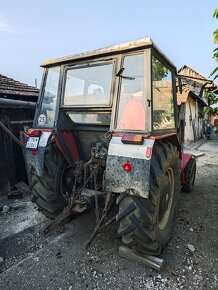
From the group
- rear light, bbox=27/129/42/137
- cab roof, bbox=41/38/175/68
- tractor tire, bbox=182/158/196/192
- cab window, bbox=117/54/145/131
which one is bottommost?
tractor tire, bbox=182/158/196/192

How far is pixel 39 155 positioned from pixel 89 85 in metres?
1.10

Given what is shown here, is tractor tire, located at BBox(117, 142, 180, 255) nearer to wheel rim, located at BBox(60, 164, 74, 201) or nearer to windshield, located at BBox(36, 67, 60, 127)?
wheel rim, located at BBox(60, 164, 74, 201)

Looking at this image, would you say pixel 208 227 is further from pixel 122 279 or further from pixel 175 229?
pixel 122 279

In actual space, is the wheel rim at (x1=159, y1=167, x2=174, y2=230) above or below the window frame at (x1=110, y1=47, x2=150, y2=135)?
below

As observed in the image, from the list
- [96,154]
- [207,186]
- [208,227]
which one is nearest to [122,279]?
[96,154]

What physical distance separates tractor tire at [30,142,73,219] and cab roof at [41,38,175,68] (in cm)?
109

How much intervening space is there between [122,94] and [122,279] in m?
1.89

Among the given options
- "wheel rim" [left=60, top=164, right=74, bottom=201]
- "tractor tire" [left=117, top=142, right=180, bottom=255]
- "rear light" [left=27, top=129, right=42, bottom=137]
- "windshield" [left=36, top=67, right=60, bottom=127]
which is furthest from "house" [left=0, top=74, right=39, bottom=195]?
"tractor tire" [left=117, top=142, right=180, bottom=255]

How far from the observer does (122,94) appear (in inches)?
91.0

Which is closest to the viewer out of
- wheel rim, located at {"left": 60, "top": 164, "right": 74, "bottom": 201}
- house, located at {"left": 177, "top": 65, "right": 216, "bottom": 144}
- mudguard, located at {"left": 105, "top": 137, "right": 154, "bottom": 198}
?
mudguard, located at {"left": 105, "top": 137, "right": 154, "bottom": 198}

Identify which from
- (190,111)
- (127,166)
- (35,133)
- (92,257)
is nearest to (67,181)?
(35,133)

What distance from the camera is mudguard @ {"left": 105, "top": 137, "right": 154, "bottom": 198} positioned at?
1.96 m

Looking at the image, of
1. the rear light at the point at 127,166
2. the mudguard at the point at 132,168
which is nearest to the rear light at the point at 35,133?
the mudguard at the point at 132,168

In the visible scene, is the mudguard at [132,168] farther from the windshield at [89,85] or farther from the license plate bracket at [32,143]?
the license plate bracket at [32,143]
